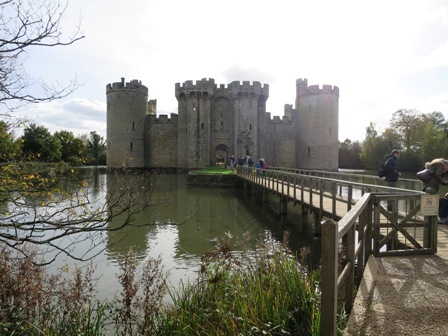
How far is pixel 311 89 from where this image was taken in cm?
3503

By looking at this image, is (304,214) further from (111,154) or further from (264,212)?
(111,154)

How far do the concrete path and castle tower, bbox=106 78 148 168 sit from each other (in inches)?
1354

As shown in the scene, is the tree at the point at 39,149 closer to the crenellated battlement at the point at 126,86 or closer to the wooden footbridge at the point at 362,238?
the wooden footbridge at the point at 362,238

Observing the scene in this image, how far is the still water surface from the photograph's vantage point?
7.05 meters

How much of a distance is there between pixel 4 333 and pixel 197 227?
720cm

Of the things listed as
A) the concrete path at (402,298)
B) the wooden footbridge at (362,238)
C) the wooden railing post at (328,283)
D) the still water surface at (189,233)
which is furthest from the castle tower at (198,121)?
the wooden railing post at (328,283)

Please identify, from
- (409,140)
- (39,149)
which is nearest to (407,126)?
(409,140)

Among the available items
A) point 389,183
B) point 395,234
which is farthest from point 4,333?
point 389,183

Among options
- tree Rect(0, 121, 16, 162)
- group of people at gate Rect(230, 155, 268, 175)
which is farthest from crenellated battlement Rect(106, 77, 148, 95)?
tree Rect(0, 121, 16, 162)

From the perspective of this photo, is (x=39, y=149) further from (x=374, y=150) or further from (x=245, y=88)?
(x=374, y=150)

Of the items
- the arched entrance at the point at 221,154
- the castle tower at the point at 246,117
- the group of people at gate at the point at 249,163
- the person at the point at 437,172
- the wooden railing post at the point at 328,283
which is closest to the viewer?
the wooden railing post at the point at 328,283

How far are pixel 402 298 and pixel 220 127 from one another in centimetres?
3343

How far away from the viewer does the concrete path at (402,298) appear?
2760mm

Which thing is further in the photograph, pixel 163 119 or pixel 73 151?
pixel 163 119
